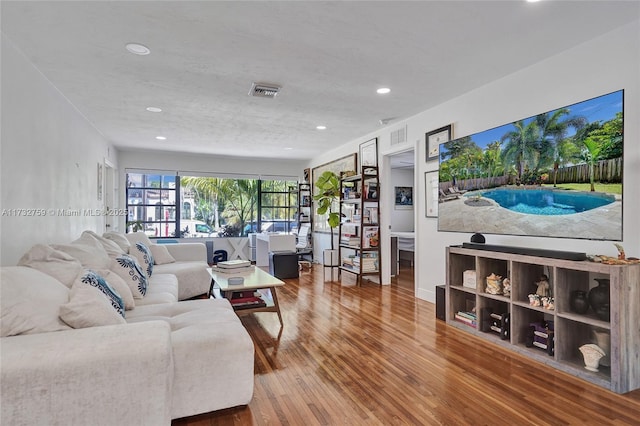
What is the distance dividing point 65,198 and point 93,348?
2910mm


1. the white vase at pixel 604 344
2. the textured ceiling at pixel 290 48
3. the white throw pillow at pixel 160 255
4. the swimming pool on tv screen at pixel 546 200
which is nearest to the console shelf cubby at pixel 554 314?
the white vase at pixel 604 344

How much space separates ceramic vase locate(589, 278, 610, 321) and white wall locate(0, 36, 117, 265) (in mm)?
4214

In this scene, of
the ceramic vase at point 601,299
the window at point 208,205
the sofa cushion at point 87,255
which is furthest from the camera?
the window at point 208,205

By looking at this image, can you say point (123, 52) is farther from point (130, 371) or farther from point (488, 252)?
point (488, 252)

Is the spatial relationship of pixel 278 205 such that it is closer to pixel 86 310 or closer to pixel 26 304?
pixel 86 310

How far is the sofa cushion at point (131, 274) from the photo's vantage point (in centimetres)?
297

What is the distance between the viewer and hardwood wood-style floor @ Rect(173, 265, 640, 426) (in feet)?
6.37

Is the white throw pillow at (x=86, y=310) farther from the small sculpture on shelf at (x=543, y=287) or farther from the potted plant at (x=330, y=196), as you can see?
the potted plant at (x=330, y=196)

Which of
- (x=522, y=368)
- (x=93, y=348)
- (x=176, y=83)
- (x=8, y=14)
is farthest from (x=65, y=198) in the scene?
(x=522, y=368)

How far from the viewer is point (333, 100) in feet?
13.3

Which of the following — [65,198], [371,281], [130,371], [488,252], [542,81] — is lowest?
[371,281]

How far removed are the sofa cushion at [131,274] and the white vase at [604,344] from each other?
140 inches

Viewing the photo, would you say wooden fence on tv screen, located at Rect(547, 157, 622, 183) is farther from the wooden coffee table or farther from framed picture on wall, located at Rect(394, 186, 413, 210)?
framed picture on wall, located at Rect(394, 186, 413, 210)

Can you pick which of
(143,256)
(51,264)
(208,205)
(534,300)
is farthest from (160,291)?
(208,205)
